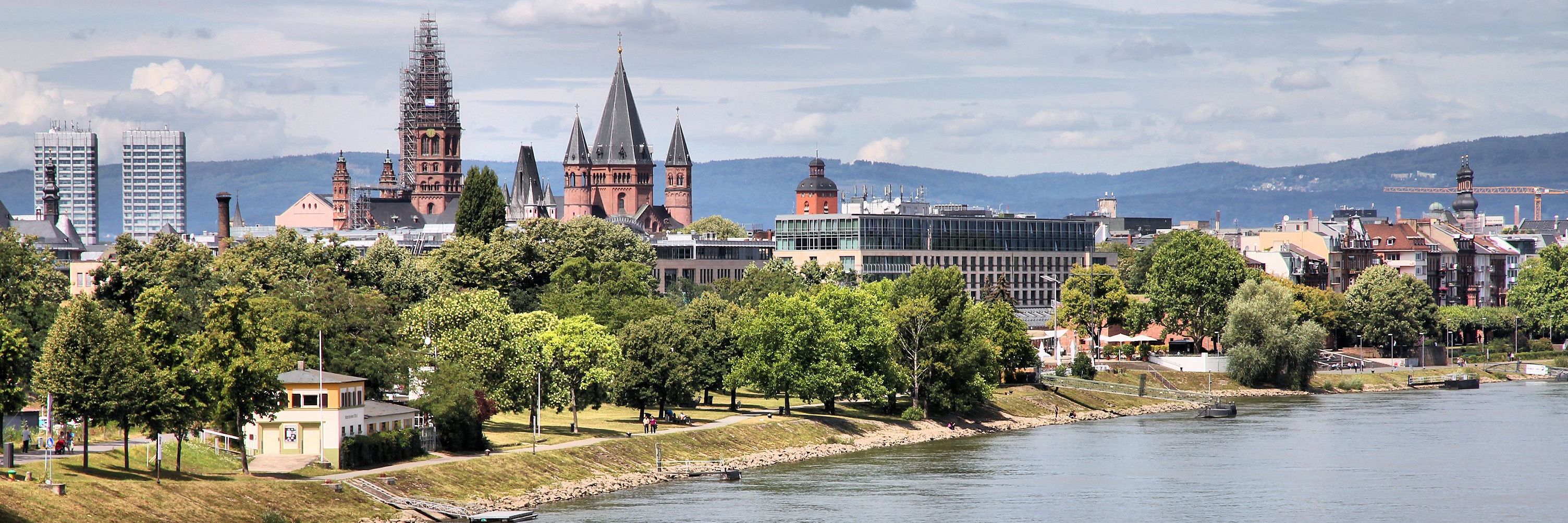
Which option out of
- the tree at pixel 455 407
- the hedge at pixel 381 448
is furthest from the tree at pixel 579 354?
the hedge at pixel 381 448

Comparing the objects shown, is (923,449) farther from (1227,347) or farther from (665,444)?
(1227,347)

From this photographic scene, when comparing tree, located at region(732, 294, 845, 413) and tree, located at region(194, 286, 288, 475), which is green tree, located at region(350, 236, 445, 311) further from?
tree, located at region(194, 286, 288, 475)

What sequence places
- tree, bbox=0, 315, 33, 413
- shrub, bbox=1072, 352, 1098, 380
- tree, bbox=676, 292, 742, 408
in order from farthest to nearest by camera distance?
shrub, bbox=1072, 352, 1098, 380, tree, bbox=676, 292, 742, 408, tree, bbox=0, 315, 33, 413

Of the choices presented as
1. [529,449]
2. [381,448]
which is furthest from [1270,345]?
[381,448]

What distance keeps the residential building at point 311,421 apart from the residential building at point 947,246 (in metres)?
109

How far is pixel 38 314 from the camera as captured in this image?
8600 cm

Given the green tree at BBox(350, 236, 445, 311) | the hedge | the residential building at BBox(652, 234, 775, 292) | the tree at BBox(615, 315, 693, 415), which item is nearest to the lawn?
the hedge

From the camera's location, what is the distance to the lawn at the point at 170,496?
5544cm

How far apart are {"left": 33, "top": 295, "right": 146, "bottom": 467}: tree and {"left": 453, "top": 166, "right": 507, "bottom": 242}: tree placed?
86.1 meters

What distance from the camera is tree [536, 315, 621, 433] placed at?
85.1 m

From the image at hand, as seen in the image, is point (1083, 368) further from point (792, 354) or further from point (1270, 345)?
point (792, 354)

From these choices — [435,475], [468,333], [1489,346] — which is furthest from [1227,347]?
[435,475]

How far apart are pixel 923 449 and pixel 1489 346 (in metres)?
102

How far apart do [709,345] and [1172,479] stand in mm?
29847
